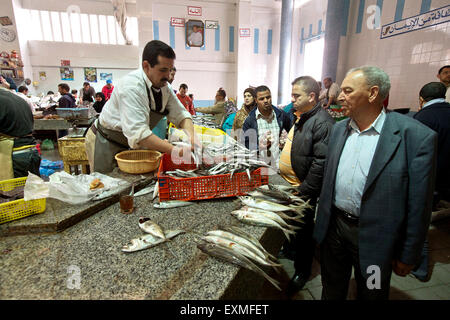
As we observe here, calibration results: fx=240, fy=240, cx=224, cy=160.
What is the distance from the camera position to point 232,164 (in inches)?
85.6

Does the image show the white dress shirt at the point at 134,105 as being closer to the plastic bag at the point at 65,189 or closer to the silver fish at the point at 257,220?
the plastic bag at the point at 65,189

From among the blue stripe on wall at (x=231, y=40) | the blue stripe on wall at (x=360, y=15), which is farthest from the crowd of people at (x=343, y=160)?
the blue stripe on wall at (x=231, y=40)

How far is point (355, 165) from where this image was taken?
1770mm

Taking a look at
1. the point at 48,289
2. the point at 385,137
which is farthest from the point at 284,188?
the point at 48,289

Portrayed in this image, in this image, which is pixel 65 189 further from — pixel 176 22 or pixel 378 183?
pixel 176 22

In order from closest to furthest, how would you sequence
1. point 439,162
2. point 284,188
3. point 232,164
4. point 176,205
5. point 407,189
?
point 407,189, point 176,205, point 232,164, point 284,188, point 439,162

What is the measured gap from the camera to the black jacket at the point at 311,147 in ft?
7.80

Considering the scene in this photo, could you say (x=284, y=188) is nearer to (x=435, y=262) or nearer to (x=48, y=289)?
(x=48, y=289)

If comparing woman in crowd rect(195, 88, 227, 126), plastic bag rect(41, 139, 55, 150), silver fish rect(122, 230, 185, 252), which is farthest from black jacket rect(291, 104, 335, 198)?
plastic bag rect(41, 139, 55, 150)

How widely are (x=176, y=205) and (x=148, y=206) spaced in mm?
248

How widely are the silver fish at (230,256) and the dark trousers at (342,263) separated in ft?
2.65

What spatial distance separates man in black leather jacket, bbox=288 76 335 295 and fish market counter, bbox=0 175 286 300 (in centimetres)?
82

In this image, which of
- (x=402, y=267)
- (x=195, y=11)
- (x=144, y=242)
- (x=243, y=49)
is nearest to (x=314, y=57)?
(x=243, y=49)

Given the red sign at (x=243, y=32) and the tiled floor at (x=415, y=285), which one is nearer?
the tiled floor at (x=415, y=285)
